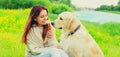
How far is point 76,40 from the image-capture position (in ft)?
17.1

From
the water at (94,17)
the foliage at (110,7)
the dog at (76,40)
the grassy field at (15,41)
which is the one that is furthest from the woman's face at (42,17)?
the foliage at (110,7)

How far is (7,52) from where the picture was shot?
22.5 ft

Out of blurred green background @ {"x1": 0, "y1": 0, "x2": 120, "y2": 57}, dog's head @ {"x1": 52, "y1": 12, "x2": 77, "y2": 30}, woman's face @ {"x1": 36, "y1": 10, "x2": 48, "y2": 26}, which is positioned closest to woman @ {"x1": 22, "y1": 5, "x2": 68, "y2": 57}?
woman's face @ {"x1": 36, "y1": 10, "x2": 48, "y2": 26}

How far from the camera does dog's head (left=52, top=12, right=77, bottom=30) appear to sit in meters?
5.15

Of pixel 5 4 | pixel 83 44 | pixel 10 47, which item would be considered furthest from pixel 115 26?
pixel 83 44

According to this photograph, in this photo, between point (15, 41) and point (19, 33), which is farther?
point (19, 33)

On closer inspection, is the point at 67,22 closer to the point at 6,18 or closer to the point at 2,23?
the point at 2,23

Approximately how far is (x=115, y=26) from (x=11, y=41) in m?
7.47

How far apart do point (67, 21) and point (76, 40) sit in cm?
31

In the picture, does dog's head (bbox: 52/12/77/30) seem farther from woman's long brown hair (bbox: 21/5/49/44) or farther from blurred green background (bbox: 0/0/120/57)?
blurred green background (bbox: 0/0/120/57)

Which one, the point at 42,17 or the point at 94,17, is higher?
the point at 42,17

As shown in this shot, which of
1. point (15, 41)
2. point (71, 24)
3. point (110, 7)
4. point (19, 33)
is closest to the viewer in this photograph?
point (71, 24)

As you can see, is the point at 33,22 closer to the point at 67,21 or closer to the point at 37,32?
the point at 37,32

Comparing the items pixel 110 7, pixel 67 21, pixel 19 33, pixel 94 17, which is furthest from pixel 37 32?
pixel 110 7
